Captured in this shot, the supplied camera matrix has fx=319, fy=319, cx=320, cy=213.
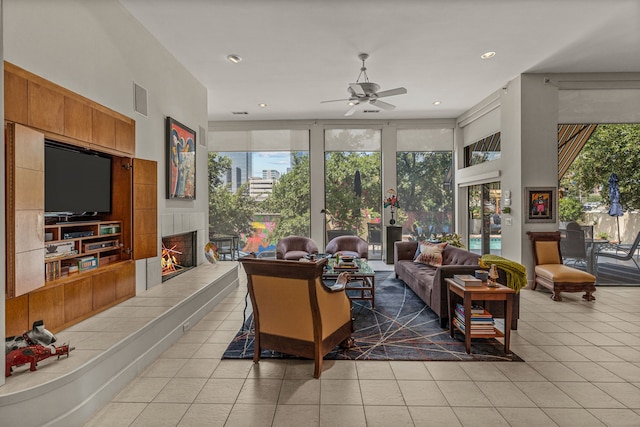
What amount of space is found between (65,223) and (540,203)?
6454mm

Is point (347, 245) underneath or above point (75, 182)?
underneath

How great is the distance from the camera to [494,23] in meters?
3.79

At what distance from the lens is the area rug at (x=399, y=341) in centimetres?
298

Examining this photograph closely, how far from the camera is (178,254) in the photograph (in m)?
5.01

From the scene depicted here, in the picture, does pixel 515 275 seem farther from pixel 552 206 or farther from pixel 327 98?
pixel 327 98

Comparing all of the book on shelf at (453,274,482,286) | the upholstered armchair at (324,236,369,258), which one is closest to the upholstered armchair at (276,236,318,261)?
the upholstered armchair at (324,236,369,258)

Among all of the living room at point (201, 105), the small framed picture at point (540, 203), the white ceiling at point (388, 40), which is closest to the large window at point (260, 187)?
the living room at point (201, 105)

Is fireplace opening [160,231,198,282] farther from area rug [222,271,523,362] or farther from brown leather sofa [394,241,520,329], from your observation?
brown leather sofa [394,241,520,329]

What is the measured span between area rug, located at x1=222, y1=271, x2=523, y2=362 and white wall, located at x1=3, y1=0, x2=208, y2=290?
1.66 metres

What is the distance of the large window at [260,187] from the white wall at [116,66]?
8.05ft

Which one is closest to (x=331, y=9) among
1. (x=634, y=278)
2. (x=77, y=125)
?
(x=77, y=125)

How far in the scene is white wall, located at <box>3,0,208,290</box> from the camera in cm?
Answer: 240

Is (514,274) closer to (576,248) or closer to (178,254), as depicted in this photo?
(576,248)

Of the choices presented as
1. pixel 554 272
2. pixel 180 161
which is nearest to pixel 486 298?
pixel 554 272
